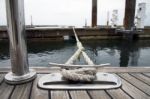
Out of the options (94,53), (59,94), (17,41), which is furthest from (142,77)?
(94,53)

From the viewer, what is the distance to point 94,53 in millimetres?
7922

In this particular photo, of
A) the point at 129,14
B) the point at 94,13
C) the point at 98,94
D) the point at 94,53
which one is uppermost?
the point at 94,13

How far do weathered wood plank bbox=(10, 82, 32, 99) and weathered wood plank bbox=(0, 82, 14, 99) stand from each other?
0.03 metres

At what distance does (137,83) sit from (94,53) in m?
6.70

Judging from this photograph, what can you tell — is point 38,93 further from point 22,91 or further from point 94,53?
point 94,53

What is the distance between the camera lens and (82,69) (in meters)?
1.19

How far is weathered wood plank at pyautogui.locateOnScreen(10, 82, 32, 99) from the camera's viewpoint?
3.34 feet

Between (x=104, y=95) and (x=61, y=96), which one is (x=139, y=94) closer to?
(x=104, y=95)

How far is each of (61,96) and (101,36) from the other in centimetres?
1026

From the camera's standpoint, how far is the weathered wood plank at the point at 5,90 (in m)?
1.02

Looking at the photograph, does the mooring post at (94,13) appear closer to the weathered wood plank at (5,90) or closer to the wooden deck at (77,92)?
the wooden deck at (77,92)

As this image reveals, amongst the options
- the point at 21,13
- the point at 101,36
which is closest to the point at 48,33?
the point at 101,36

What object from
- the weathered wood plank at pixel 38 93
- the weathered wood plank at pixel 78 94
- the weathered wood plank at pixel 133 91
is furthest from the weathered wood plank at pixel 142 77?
the weathered wood plank at pixel 38 93

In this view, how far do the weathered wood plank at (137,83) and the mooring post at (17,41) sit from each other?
736 millimetres
